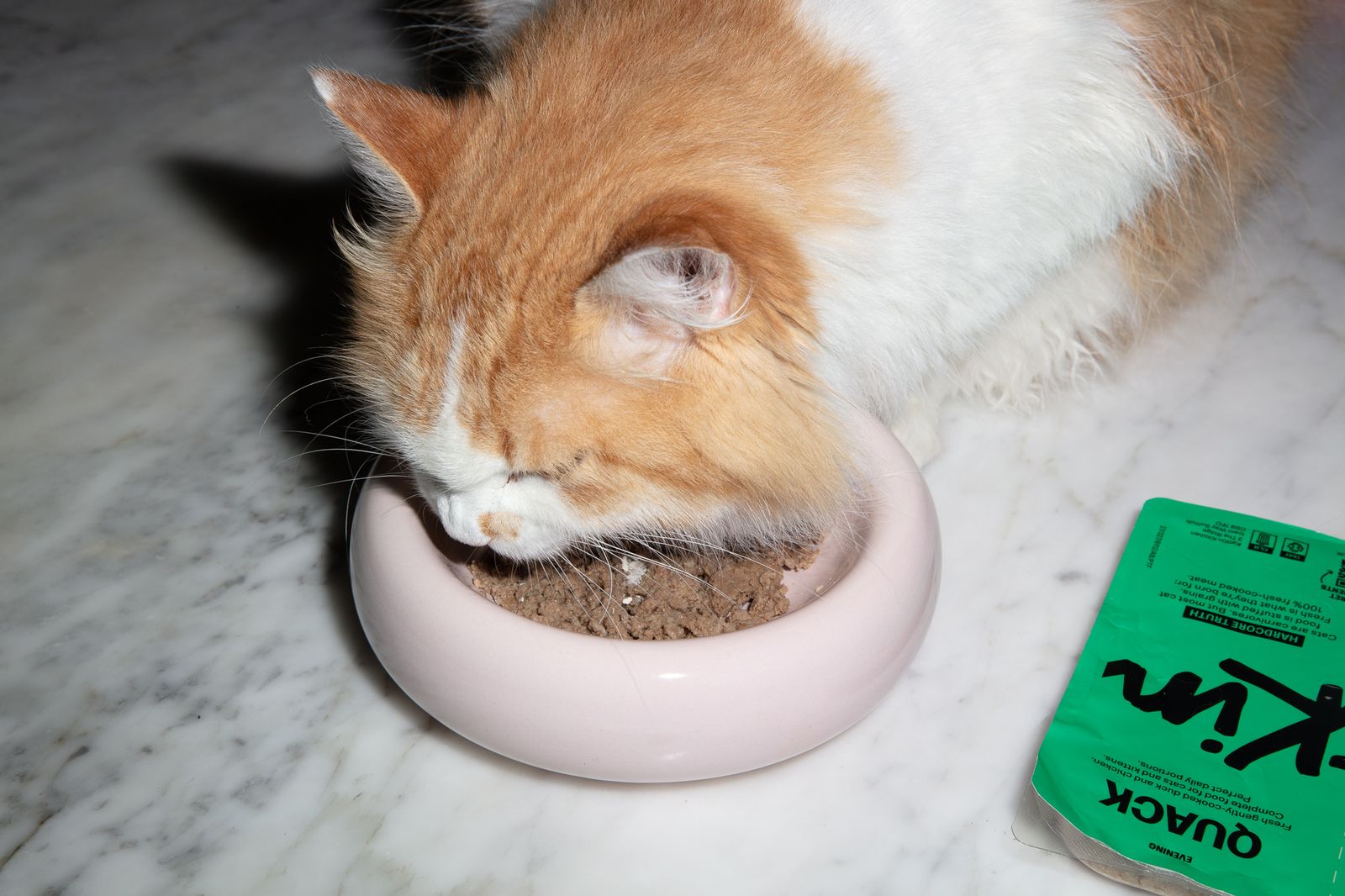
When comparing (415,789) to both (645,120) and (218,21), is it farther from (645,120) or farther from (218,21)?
(218,21)

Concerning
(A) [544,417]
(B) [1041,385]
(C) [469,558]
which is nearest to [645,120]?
(A) [544,417]

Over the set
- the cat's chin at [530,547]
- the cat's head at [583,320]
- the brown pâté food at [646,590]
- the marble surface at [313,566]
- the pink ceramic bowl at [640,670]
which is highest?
the cat's head at [583,320]

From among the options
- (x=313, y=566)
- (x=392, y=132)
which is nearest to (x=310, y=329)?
(x=313, y=566)

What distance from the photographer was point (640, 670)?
84 cm

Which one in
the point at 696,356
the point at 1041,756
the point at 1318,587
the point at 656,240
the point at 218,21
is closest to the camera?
the point at 656,240

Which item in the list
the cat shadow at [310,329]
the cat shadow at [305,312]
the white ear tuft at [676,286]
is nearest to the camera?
the white ear tuft at [676,286]

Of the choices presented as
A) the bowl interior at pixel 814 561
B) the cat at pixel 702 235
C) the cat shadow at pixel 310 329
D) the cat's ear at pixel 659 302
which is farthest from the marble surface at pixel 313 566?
the cat's ear at pixel 659 302

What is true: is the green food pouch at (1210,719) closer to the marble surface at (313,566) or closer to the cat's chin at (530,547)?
the marble surface at (313,566)

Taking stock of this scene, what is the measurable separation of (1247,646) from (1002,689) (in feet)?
0.74

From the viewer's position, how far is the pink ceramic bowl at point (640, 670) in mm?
843

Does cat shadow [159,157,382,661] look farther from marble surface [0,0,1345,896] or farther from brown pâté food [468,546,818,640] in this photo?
brown pâté food [468,546,818,640]

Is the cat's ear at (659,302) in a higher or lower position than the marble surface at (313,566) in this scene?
higher

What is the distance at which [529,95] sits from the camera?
0.89m

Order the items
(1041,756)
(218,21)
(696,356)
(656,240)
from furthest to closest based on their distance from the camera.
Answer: (218,21), (1041,756), (696,356), (656,240)
